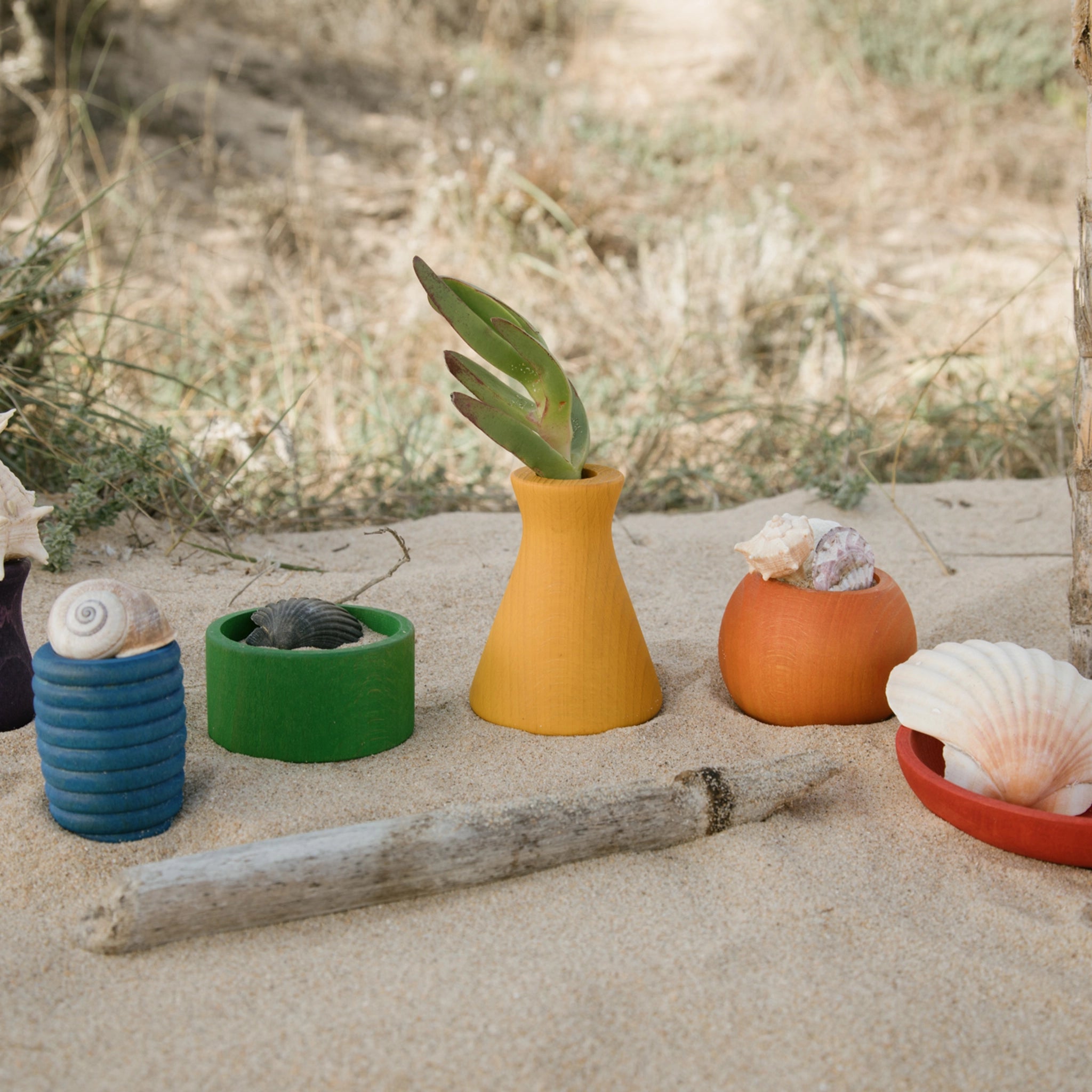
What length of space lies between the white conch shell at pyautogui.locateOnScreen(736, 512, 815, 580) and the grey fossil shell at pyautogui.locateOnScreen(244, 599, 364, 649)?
0.73m

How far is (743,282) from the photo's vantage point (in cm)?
512

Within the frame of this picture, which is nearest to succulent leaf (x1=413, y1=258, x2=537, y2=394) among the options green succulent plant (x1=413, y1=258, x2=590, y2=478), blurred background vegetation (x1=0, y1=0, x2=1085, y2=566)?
green succulent plant (x1=413, y1=258, x2=590, y2=478)

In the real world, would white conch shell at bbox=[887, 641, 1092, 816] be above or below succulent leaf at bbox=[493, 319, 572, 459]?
below

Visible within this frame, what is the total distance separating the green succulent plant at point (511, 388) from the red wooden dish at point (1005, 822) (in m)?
0.79

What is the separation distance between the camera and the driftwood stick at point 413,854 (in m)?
1.37

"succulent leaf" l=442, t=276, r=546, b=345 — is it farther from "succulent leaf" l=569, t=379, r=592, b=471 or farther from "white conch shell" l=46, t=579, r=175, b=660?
"white conch shell" l=46, t=579, r=175, b=660

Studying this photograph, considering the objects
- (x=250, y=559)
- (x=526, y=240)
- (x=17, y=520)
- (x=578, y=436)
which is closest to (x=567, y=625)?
(x=578, y=436)

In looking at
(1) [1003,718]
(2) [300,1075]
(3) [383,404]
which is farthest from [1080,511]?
(3) [383,404]

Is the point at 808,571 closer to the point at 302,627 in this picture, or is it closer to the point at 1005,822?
the point at 1005,822

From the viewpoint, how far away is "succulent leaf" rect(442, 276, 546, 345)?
1830 millimetres

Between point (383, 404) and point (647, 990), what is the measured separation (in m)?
3.42

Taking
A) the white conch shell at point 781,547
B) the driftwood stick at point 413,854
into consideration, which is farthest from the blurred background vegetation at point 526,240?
the driftwood stick at point 413,854

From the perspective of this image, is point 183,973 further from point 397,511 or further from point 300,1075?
point 397,511

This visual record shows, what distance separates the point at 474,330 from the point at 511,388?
4.8 inches
